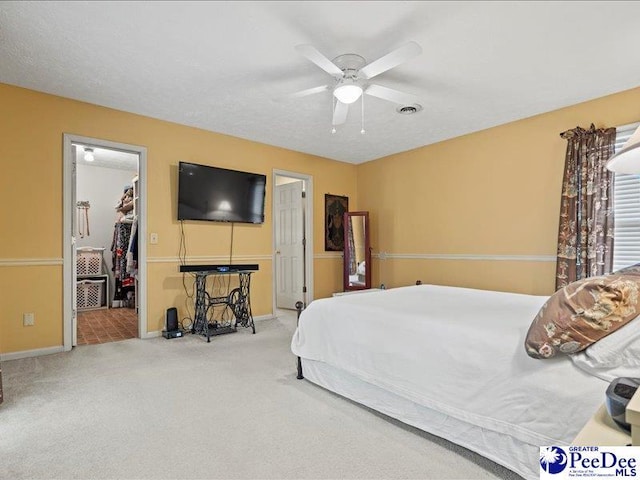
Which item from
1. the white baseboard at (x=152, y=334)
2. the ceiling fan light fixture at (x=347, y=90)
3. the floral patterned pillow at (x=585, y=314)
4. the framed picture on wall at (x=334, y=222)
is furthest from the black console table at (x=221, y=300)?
the floral patterned pillow at (x=585, y=314)

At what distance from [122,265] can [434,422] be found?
578cm

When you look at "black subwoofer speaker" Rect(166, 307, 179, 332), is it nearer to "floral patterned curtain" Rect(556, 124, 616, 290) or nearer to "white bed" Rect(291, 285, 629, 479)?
"white bed" Rect(291, 285, 629, 479)

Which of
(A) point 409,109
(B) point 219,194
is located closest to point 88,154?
(B) point 219,194

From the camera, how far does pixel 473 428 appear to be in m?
1.76

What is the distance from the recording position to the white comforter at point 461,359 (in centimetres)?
145

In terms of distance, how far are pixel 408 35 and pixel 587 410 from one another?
2.44 m

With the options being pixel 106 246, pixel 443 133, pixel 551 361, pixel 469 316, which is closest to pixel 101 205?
pixel 106 246

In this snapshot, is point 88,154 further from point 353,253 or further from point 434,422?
point 434,422

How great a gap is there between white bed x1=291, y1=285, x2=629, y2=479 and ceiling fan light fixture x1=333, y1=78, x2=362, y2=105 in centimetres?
155

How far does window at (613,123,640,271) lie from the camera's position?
335cm

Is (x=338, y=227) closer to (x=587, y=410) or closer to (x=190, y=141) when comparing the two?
(x=190, y=141)

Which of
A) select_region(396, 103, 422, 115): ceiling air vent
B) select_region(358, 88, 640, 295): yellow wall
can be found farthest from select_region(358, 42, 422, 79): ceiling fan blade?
select_region(358, 88, 640, 295): yellow wall

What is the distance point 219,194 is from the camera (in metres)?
4.61

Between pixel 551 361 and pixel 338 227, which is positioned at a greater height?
pixel 338 227
